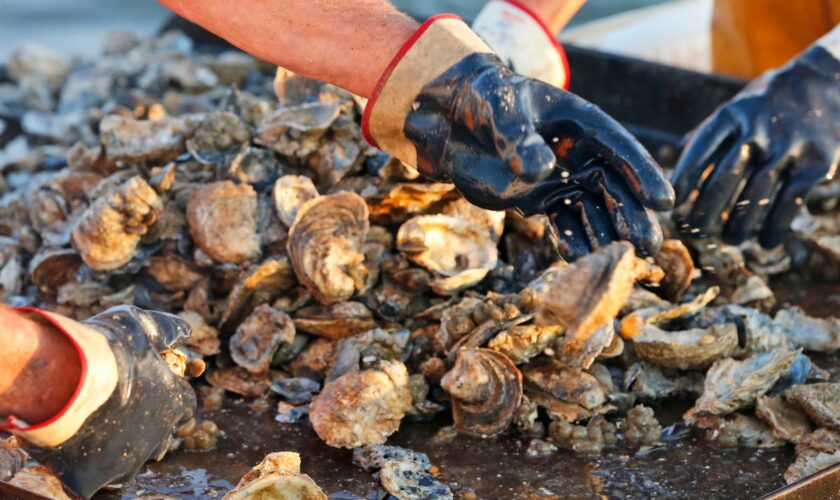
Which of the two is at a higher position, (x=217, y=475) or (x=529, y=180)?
(x=529, y=180)

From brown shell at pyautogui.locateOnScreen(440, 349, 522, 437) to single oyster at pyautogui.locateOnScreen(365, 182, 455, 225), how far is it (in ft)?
1.50

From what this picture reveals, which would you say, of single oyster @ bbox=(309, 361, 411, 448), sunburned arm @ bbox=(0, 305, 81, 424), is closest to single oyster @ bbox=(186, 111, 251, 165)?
single oyster @ bbox=(309, 361, 411, 448)

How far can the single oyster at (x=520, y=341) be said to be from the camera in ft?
6.70

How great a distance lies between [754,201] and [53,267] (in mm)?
1679

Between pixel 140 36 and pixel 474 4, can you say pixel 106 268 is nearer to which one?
pixel 140 36

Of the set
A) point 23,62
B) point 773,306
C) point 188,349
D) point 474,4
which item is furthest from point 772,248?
point 474,4

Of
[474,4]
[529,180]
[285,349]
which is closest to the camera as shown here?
[529,180]

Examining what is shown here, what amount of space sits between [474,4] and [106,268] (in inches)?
289

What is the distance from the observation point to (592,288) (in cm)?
162

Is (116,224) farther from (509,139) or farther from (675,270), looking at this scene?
(675,270)

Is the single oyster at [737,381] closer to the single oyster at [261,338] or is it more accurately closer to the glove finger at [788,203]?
the glove finger at [788,203]

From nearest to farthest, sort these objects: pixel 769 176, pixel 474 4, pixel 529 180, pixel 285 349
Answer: pixel 529 180 < pixel 285 349 < pixel 769 176 < pixel 474 4

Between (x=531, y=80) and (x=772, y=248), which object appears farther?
(x=772, y=248)

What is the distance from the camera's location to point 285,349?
2.24 meters
